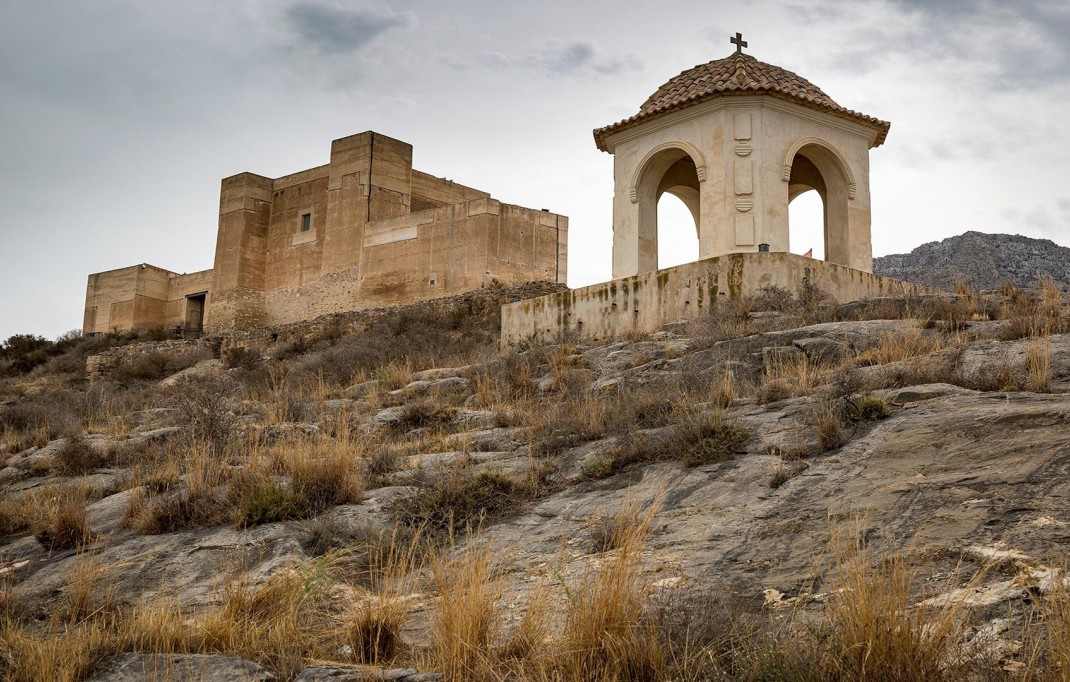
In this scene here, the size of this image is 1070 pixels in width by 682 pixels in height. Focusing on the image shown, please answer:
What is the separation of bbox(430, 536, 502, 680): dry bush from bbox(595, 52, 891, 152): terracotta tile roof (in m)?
10.4

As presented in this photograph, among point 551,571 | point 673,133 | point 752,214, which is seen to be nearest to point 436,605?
point 551,571

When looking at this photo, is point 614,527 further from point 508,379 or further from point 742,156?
point 742,156

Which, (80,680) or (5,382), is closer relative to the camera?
(80,680)

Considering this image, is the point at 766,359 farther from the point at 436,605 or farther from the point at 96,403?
the point at 96,403

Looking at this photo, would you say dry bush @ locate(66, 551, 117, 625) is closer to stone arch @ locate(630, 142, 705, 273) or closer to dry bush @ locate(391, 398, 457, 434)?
dry bush @ locate(391, 398, 457, 434)

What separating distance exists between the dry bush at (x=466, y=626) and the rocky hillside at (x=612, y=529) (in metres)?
0.01

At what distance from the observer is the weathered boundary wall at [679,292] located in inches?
470

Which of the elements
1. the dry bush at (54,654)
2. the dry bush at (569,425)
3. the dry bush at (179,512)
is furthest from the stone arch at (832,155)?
the dry bush at (54,654)

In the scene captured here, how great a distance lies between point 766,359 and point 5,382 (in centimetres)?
2628

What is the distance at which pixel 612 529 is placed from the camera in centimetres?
494

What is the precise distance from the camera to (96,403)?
1445cm

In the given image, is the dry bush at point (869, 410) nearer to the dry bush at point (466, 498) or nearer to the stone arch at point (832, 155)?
the dry bush at point (466, 498)

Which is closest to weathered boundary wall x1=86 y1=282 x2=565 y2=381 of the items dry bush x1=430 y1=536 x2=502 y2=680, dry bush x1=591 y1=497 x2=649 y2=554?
dry bush x1=591 y1=497 x2=649 y2=554

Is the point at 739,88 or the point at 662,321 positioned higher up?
the point at 739,88
